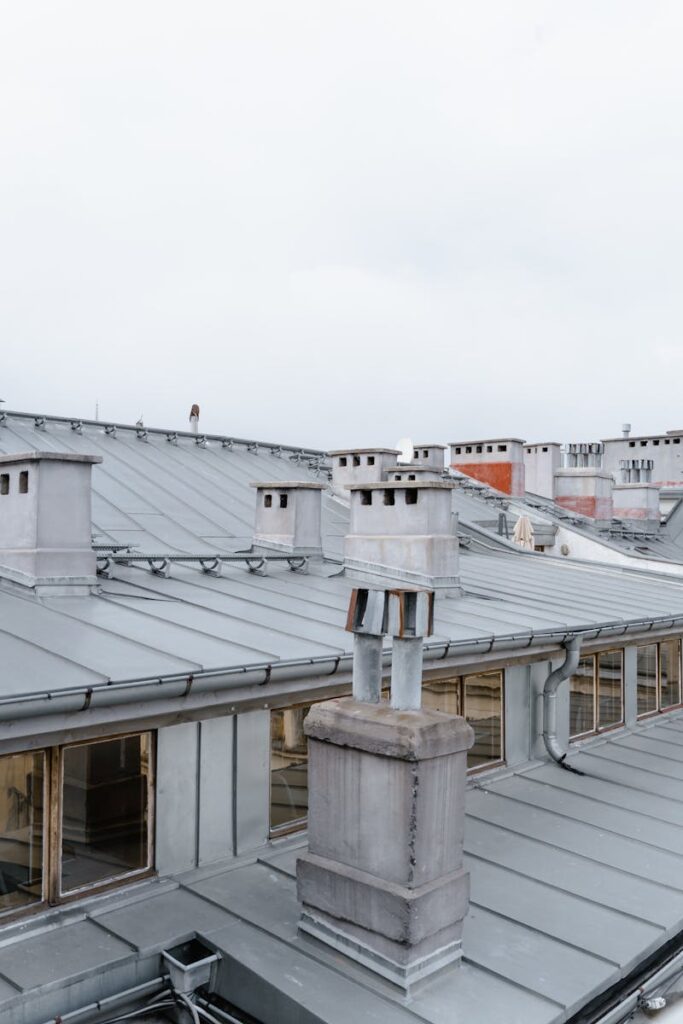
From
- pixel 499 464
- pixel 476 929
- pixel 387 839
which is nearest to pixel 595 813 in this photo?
pixel 476 929

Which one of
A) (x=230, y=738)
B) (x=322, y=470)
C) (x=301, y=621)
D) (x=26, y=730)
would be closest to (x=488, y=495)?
(x=322, y=470)

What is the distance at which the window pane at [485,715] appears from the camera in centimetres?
952

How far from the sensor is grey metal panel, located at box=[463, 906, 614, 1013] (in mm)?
5621

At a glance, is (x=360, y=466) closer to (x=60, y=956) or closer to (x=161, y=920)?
(x=161, y=920)

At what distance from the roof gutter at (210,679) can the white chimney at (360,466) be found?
9.53 meters

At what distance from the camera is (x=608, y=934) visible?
634 centimetres

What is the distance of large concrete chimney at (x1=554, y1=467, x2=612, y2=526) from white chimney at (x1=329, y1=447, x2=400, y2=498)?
11.5m

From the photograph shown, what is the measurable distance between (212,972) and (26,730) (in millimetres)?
2027

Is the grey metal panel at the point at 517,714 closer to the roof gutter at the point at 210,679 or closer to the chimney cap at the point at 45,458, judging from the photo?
the roof gutter at the point at 210,679

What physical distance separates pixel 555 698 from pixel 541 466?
21.6 m

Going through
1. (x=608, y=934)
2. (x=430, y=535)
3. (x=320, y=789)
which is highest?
(x=430, y=535)

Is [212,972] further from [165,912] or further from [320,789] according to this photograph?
[320,789]

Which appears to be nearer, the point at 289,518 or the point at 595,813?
the point at 595,813

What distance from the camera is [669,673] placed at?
13.3 m
